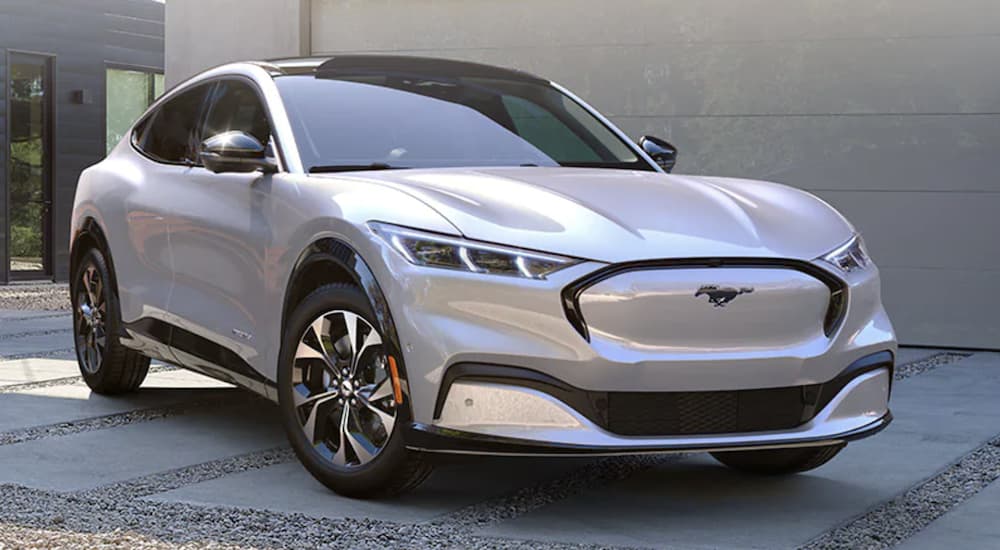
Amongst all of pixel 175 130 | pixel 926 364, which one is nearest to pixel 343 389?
pixel 175 130

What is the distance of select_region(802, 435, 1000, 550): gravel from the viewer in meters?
4.57

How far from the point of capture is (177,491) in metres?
5.21

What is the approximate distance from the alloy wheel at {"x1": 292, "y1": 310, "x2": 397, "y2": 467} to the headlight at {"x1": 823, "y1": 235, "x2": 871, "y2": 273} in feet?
4.66

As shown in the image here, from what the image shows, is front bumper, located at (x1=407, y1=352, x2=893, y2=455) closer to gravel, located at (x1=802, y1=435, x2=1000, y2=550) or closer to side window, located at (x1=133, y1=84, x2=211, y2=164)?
gravel, located at (x1=802, y1=435, x2=1000, y2=550)

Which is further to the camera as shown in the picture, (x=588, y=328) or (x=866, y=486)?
(x=866, y=486)

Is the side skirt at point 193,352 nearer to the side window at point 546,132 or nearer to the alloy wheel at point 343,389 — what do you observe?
the alloy wheel at point 343,389

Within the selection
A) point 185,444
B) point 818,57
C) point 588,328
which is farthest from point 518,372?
point 818,57

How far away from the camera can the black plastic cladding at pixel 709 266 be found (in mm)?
4488

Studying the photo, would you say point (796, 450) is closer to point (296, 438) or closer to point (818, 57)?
point (296, 438)

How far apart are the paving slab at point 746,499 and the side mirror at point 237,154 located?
1642 millimetres

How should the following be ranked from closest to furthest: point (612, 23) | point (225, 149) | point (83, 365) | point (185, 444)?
point (225, 149) → point (185, 444) → point (83, 365) → point (612, 23)

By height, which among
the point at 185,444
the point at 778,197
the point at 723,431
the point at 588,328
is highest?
the point at 778,197

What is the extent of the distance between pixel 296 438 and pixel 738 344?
1.56 meters

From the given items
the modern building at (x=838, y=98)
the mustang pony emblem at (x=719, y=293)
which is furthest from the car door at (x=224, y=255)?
the modern building at (x=838, y=98)
